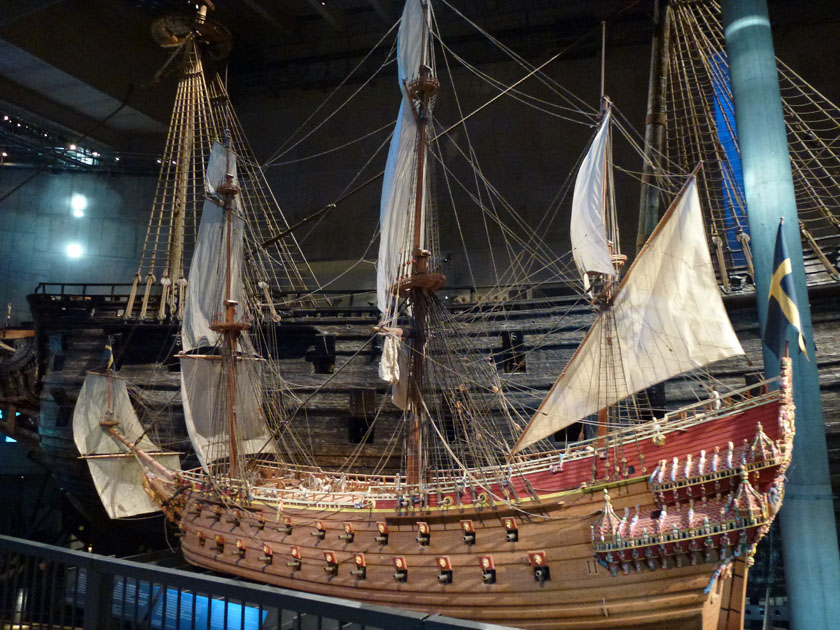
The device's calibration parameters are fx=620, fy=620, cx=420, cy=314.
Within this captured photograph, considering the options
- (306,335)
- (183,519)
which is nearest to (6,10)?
(306,335)

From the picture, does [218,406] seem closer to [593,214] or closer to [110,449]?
[110,449]

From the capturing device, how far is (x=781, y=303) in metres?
4.08

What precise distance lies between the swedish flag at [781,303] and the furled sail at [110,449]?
26.1 ft

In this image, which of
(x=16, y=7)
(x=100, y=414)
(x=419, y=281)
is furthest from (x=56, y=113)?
(x=419, y=281)

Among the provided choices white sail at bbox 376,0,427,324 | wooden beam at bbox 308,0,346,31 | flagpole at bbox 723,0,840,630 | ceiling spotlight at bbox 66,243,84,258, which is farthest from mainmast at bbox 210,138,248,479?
ceiling spotlight at bbox 66,243,84,258

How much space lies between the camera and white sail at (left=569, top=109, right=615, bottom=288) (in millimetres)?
5914

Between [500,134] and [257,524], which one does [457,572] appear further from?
[500,134]

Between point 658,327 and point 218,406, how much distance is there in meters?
6.09

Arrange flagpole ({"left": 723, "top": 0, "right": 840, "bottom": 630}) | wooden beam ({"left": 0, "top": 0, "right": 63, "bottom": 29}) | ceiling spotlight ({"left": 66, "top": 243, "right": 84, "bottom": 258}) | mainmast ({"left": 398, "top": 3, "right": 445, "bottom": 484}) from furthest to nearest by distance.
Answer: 1. ceiling spotlight ({"left": 66, "top": 243, "right": 84, "bottom": 258})
2. wooden beam ({"left": 0, "top": 0, "right": 63, "bottom": 29})
3. mainmast ({"left": 398, "top": 3, "right": 445, "bottom": 484})
4. flagpole ({"left": 723, "top": 0, "right": 840, "bottom": 630})

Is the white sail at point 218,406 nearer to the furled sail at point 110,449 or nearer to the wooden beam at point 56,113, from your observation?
the furled sail at point 110,449

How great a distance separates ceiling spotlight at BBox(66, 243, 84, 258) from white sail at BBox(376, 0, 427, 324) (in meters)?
11.5

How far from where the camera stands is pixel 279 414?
925 cm

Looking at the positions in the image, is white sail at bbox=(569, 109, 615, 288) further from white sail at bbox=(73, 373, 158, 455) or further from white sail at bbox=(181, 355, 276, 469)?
white sail at bbox=(73, 373, 158, 455)

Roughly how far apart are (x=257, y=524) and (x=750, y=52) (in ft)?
21.1
